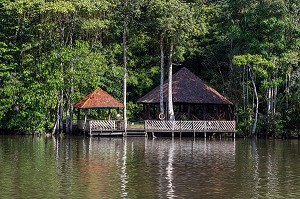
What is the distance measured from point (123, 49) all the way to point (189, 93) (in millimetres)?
7051

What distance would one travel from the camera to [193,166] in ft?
98.3

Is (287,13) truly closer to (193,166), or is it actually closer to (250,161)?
(250,161)

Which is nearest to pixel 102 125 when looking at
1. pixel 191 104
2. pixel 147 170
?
pixel 191 104

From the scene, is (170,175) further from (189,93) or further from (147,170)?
(189,93)

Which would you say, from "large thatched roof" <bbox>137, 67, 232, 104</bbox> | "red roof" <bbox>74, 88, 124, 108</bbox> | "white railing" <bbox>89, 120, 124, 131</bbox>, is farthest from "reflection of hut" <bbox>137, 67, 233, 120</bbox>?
"white railing" <bbox>89, 120, 124, 131</bbox>

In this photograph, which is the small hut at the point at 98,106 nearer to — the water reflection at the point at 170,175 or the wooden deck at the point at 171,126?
the wooden deck at the point at 171,126

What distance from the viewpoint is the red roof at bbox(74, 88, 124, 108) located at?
49969mm

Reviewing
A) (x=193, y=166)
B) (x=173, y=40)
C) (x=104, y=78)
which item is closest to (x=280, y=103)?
(x=173, y=40)

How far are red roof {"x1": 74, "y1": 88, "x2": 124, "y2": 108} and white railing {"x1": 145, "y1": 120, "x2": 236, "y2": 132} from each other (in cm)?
304

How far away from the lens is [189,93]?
52125 mm

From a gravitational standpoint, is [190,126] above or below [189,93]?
below

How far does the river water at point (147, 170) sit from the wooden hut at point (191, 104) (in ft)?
20.1

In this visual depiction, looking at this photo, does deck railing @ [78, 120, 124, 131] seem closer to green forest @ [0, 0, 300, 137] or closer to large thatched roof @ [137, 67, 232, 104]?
green forest @ [0, 0, 300, 137]

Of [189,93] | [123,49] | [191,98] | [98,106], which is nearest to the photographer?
[98,106]
